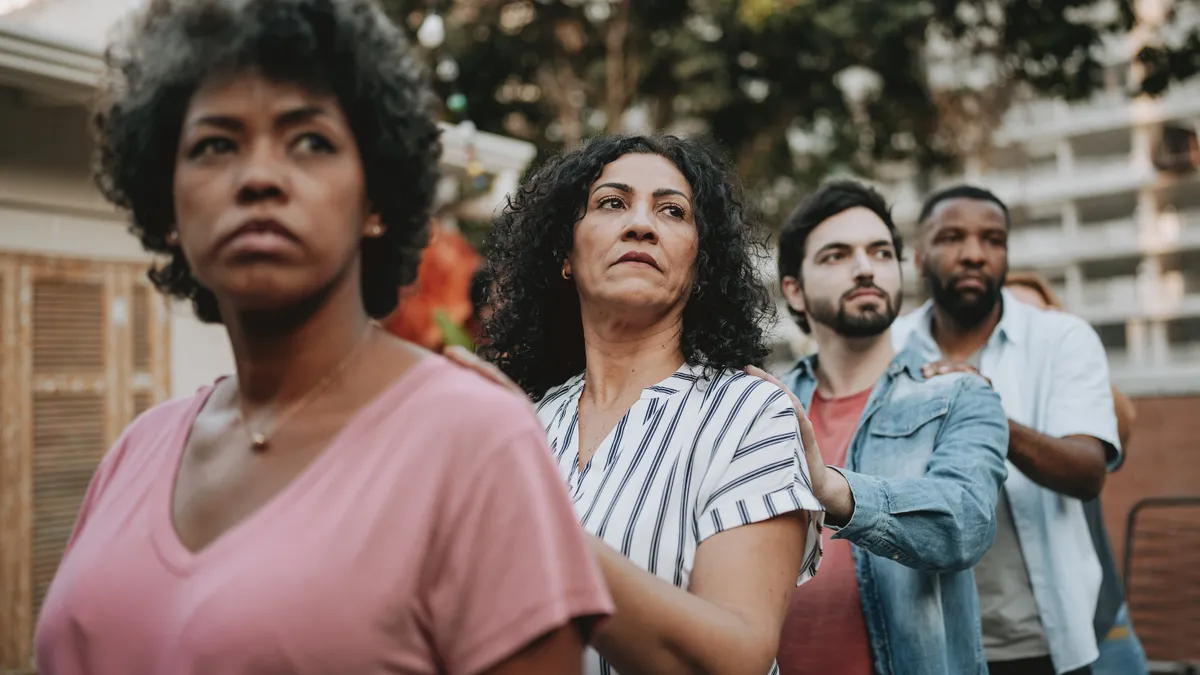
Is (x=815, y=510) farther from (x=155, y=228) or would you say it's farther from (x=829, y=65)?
(x=829, y=65)

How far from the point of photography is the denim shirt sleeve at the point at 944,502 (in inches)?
87.9

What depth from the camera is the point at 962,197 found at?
3.76 metres

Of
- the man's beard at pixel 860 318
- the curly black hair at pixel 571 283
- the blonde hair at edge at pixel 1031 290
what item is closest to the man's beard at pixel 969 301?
the man's beard at pixel 860 318

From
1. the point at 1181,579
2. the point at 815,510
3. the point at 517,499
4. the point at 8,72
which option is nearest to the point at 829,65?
the point at 1181,579

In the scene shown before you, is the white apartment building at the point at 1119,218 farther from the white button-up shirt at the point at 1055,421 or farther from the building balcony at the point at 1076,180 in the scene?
the white button-up shirt at the point at 1055,421

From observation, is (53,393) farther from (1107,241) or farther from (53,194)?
(1107,241)

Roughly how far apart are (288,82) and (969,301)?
280 cm

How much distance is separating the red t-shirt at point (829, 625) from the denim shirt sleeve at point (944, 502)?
0.96ft

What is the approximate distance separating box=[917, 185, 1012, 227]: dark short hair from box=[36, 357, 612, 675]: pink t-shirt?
2.90 meters

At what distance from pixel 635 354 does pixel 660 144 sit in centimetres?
46

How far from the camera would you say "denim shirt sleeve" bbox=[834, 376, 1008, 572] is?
7.32ft

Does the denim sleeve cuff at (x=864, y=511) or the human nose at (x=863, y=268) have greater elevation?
the human nose at (x=863, y=268)

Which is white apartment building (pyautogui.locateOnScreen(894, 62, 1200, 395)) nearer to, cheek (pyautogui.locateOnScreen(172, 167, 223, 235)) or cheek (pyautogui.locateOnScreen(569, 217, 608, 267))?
cheek (pyautogui.locateOnScreen(569, 217, 608, 267))

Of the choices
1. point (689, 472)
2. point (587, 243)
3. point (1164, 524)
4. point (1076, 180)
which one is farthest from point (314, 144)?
point (1076, 180)
